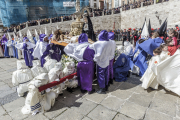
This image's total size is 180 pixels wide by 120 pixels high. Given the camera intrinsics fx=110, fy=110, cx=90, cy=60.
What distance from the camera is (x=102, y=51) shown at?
2887 millimetres

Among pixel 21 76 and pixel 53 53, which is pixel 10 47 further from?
pixel 21 76

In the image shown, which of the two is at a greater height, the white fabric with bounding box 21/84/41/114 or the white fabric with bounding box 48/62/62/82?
the white fabric with bounding box 48/62/62/82

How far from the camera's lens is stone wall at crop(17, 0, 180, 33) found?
1658 cm

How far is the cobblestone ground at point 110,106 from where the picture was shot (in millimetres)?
2404

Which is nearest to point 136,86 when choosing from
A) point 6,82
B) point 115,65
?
point 115,65

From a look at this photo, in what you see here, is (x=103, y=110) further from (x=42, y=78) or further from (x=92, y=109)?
(x=42, y=78)

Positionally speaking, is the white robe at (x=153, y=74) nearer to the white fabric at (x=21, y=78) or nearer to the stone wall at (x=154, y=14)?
the white fabric at (x=21, y=78)

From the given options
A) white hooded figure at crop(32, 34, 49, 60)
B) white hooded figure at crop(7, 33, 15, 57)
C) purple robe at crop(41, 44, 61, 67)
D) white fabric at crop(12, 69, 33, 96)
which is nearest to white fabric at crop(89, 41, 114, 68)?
white fabric at crop(12, 69, 33, 96)

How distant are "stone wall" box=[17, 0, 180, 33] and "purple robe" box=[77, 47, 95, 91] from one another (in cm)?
1649

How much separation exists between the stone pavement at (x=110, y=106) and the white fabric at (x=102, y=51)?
961 millimetres

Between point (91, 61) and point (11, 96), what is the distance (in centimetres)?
277

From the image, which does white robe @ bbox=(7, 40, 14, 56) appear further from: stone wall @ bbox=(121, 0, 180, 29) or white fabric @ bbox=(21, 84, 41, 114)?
stone wall @ bbox=(121, 0, 180, 29)

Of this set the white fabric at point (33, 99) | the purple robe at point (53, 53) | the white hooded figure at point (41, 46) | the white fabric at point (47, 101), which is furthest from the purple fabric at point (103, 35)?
the white hooded figure at point (41, 46)

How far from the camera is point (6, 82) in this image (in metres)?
4.57
